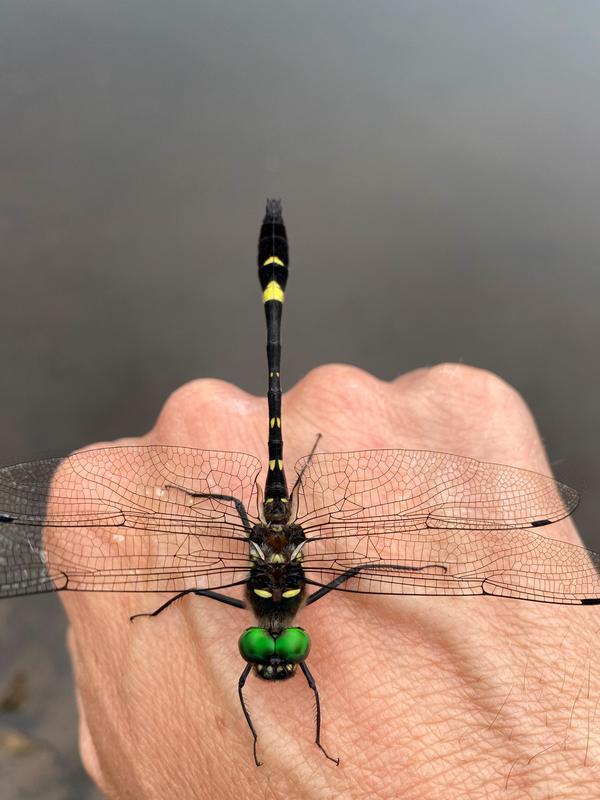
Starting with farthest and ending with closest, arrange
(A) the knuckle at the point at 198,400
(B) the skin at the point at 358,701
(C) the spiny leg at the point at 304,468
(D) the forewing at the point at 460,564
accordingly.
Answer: (A) the knuckle at the point at 198,400
(C) the spiny leg at the point at 304,468
(D) the forewing at the point at 460,564
(B) the skin at the point at 358,701

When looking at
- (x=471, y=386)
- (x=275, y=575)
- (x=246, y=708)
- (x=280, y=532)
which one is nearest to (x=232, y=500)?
(x=280, y=532)

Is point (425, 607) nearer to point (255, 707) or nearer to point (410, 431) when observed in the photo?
point (255, 707)

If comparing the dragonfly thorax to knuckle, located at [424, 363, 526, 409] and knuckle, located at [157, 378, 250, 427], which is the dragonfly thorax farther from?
knuckle, located at [424, 363, 526, 409]

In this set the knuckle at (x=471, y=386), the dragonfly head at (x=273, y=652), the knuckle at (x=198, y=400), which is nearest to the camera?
the dragonfly head at (x=273, y=652)

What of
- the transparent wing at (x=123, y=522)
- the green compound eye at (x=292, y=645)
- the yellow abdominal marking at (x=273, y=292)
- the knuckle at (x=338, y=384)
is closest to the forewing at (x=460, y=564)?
the green compound eye at (x=292, y=645)

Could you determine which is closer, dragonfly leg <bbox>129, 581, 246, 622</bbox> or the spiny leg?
dragonfly leg <bbox>129, 581, 246, 622</bbox>

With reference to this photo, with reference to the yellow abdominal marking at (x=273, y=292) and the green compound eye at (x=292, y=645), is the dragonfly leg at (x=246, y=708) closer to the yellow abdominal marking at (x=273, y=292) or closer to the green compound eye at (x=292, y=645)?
the green compound eye at (x=292, y=645)

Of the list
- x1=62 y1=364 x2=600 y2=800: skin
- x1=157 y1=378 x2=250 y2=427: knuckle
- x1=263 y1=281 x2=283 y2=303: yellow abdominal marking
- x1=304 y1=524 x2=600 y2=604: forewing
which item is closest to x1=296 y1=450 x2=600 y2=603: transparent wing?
x1=304 y1=524 x2=600 y2=604: forewing

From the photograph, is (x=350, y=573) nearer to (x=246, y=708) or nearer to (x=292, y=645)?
(x=292, y=645)
